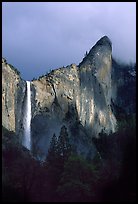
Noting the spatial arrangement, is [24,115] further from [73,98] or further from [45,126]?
[73,98]

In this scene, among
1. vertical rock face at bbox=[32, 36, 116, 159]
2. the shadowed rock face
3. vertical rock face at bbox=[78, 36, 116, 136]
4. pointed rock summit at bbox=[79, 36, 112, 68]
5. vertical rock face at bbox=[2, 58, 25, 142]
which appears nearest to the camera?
vertical rock face at bbox=[2, 58, 25, 142]

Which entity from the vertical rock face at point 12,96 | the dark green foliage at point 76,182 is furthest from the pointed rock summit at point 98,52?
the dark green foliage at point 76,182

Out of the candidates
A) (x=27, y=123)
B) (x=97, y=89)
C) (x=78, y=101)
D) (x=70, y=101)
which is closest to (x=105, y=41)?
(x=97, y=89)

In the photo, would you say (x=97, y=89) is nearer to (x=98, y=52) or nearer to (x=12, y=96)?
(x=98, y=52)

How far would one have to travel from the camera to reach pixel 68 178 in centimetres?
3516

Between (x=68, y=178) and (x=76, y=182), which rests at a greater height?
(x=68, y=178)

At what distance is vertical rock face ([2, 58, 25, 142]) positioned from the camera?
86875 mm

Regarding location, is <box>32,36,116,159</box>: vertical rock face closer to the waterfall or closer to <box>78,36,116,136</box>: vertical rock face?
<box>78,36,116,136</box>: vertical rock face

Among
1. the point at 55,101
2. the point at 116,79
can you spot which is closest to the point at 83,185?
the point at 55,101

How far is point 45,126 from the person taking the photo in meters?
94.8

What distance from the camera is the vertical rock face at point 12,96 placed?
8688 cm

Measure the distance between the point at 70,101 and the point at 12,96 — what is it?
18503 millimetres

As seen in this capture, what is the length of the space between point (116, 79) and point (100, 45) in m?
14.5

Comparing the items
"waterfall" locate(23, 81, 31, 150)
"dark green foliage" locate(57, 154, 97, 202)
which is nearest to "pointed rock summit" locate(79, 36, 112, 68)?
"waterfall" locate(23, 81, 31, 150)
